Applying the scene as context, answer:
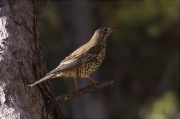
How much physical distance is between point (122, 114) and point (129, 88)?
818mm

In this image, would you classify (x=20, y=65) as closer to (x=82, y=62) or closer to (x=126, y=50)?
(x=82, y=62)

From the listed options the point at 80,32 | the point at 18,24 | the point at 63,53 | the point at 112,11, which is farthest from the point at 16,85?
the point at 63,53

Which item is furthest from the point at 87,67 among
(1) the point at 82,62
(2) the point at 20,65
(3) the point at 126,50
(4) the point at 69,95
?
(3) the point at 126,50

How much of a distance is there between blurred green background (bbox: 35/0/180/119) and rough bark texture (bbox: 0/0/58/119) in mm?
5633

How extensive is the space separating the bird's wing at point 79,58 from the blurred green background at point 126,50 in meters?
4.91

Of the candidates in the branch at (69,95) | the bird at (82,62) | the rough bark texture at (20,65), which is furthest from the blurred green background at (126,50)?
the branch at (69,95)

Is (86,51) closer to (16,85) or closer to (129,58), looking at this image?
(16,85)

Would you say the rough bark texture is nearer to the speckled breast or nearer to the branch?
the branch

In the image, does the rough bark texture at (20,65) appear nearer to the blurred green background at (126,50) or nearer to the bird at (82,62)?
the bird at (82,62)

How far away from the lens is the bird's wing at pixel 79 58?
4666 millimetres

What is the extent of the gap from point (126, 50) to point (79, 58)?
311 inches

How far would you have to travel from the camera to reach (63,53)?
12.7m

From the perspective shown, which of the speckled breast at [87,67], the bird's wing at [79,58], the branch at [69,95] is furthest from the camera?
the speckled breast at [87,67]

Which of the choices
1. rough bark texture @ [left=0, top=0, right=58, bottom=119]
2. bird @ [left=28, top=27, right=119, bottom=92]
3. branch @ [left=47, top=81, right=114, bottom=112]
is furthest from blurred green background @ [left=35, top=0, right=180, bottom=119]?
branch @ [left=47, top=81, right=114, bottom=112]
